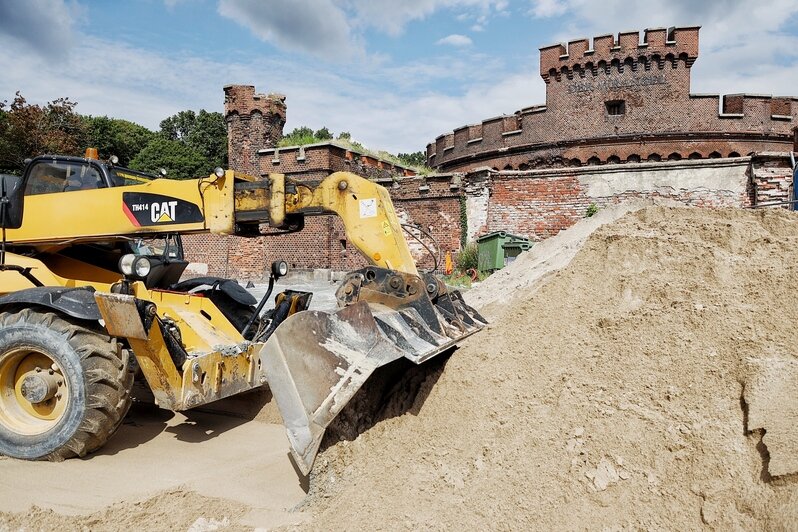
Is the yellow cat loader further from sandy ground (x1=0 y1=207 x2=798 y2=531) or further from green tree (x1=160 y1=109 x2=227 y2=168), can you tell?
green tree (x1=160 y1=109 x2=227 y2=168)

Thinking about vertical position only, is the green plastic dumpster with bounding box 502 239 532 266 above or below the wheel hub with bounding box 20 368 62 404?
above

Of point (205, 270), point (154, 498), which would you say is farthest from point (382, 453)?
point (205, 270)

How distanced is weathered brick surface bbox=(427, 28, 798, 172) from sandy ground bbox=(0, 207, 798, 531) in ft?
55.2

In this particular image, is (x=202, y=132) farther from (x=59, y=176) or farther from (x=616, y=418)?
(x=616, y=418)

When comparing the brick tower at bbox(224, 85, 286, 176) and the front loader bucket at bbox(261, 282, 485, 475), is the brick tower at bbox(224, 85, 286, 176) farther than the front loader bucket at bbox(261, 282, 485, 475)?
Yes

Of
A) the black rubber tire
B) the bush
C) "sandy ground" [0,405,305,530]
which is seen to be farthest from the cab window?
the bush

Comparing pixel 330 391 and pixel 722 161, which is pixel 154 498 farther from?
pixel 722 161

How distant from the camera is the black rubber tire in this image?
4.16 m

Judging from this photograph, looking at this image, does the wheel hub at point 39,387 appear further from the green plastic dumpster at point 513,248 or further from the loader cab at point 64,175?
the green plastic dumpster at point 513,248

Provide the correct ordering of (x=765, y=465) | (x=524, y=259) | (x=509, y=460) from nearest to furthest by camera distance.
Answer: (x=765, y=465)
(x=509, y=460)
(x=524, y=259)

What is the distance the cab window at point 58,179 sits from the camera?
520 centimetres

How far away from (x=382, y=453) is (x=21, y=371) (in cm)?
295

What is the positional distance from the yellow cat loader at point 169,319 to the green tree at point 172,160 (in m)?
32.7

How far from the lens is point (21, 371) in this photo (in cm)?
462
